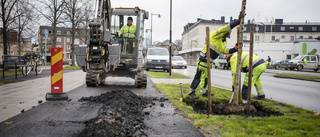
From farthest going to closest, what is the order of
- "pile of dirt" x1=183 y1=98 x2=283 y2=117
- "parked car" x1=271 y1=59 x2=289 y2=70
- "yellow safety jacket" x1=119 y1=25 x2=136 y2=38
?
"parked car" x1=271 y1=59 x2=289 y2=70 → "yellow safety jacket" x1=119 y1=25 x2=136 y2=38 → "pile of dirt" x1=183 y1=98 x2=283 y2=117

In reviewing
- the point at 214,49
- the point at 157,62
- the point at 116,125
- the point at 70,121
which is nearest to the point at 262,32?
the point at 157,62

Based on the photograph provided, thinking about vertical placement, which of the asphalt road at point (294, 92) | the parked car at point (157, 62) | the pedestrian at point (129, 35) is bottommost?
the asphalt road at point (294, 92)

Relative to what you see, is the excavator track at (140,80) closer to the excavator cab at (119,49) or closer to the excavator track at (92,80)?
Result: the excavator cab at (119,49)

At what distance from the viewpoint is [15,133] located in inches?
138

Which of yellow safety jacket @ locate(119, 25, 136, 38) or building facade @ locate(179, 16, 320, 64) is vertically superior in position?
building facade @ locate(179, 16, 320, 64)

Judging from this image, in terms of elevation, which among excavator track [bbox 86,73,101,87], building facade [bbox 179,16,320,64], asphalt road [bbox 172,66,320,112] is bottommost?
asphalt road [bbox 172,66,320,112]

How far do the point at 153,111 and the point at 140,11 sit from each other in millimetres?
5595

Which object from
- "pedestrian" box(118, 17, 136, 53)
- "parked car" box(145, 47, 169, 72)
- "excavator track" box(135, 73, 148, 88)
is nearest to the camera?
"excavator track" box(135, 73, 148, 88)

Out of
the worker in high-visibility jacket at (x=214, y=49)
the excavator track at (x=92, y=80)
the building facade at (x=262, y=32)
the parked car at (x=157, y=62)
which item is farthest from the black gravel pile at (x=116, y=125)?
the building facade at (x=262, y=32)

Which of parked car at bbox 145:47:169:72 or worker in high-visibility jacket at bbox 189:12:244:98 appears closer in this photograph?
worker in high-visibility jacket at bbox 189:12:244:98

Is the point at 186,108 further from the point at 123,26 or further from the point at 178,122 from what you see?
the point at 123,26

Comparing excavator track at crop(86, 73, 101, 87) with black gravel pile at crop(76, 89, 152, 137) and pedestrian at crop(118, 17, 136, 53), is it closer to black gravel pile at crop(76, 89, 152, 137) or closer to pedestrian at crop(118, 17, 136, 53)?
pedestrian at crop(118, 17, 136, 53)

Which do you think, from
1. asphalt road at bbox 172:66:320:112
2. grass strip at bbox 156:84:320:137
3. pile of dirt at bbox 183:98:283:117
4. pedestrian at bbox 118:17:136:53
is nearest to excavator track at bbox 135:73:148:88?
pedestrian at bbox 118:17:136:53

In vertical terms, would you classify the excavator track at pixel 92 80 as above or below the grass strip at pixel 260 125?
above
